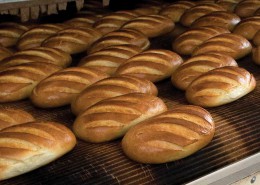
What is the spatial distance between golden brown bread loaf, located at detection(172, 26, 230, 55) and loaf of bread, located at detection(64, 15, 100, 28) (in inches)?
27.4

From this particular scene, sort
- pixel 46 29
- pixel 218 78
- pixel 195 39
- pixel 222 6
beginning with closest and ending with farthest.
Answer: pixel 218 78, pixel 195 39, pixel 46 29, pixel 222 6

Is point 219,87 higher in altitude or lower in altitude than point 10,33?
higher

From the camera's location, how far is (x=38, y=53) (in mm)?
2365

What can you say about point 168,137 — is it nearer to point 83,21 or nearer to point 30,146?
point 30,146

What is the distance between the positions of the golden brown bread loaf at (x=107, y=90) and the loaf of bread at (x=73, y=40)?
0.68 metres

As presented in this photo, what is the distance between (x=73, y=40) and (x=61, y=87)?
0.65m

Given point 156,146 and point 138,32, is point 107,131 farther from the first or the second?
point 138,32

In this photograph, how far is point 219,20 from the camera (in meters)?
2.80

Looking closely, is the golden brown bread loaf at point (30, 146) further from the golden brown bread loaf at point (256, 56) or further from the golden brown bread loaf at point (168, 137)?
the golden brown bread loaf at point (256, 56)

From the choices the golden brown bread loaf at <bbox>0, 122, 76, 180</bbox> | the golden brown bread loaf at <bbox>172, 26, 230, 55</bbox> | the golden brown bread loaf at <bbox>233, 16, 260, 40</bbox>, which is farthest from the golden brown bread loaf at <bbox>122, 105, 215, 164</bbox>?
the golden brown bread loaf at <bbox>233, 16, 260, 40</bbox>

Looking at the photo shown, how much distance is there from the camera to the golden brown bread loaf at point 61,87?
198 cm

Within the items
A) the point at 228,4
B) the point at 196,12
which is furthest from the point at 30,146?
the point at 228,4

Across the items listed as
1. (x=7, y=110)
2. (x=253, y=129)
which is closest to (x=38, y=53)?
(x=7, y=110)

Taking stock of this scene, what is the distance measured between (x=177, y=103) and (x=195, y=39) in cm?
67
